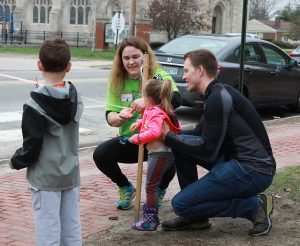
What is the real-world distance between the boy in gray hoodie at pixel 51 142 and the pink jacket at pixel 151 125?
32.6 inches

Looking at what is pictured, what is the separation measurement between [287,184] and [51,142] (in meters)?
3.25

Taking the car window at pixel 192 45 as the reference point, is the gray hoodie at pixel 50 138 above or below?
below

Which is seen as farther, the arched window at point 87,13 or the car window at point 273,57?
the arched window at point 87,13

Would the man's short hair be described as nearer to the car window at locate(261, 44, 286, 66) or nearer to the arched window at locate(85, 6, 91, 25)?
the car window at locate(261, 44, 286, 66)

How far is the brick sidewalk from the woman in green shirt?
31cm

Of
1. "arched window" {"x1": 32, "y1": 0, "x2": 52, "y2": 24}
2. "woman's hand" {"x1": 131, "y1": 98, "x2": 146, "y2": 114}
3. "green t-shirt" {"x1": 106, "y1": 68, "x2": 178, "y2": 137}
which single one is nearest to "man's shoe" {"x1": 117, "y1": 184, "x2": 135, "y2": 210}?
"green t-shirt" {"x1": 106, "y1": 68, "x2": 178, "y2": 137}

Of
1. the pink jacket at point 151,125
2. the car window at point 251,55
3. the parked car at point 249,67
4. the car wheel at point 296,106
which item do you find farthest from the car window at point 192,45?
the pink jacket at point 151,125

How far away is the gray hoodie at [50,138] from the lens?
Result: 11.6 ft

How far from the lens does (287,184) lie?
20.1 feet

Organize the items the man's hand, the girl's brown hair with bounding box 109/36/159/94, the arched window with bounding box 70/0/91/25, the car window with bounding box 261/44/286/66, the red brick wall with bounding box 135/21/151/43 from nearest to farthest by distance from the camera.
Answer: the man's hand → the girl's brown hair with bounding box 109/36/159/94 → the car window with bounding box 261/44/286/66 → the red brick wall with bounding box 135/21/151/43 → the arched window with bounding box 70/0/91/25

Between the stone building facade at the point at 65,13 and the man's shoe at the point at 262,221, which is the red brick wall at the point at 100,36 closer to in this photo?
the stone building facade at the point at 65,13

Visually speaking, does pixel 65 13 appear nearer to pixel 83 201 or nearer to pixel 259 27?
pixel 259 27

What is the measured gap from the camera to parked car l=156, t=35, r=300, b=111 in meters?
11.1

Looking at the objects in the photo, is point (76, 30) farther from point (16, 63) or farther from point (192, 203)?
point (192, 203)
